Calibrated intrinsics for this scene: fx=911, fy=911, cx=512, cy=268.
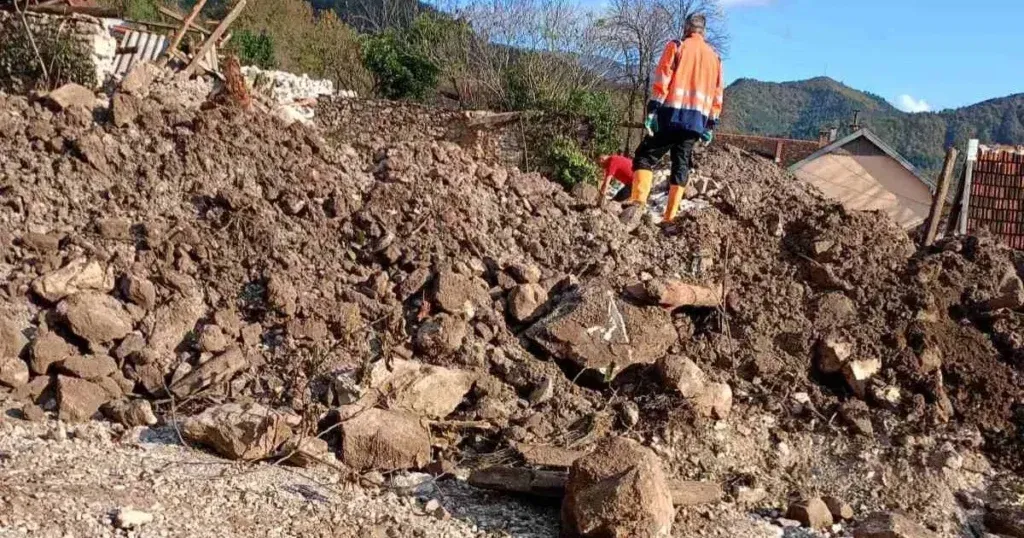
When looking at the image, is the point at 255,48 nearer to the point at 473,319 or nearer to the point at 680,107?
the point at 680,107

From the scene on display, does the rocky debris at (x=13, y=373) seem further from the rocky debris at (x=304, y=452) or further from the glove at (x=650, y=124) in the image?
the glove at (x=650, y=124)

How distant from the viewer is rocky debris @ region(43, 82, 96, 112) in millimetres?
6316

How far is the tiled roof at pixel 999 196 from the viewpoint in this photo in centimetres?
1211

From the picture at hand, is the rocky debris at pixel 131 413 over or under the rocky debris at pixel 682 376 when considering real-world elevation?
under

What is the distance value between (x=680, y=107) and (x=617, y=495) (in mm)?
3578

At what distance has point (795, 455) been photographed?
5.04 meters

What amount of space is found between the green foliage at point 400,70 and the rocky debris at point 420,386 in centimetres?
971

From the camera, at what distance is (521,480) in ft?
14.2

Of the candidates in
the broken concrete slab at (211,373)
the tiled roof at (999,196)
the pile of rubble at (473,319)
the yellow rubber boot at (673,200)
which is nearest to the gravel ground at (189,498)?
the pile of rubble at (473,319)

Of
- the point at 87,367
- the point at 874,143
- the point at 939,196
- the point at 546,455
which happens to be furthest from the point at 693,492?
the point at 874,143

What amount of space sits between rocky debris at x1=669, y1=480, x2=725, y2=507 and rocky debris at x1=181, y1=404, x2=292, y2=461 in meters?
1.89

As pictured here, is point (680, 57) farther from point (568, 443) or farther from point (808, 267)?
point (568, 443)

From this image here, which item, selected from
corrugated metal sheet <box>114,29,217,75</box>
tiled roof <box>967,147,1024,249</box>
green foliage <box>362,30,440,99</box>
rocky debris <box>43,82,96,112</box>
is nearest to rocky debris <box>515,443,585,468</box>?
rocky debris <box>43,82,96,112</box>

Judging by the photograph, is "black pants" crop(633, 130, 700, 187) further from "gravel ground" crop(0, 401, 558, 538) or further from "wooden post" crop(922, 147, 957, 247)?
"gravel ground" crop(0, 401, 558, 538)
